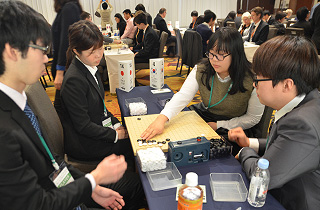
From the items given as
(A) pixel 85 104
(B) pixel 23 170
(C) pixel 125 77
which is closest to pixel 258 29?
(C) pixel 125 77

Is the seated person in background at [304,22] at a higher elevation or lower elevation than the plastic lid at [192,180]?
higher

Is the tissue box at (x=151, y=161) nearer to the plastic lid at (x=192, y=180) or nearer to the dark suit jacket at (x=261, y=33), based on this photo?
the plastic lid at (x=192, y=180)

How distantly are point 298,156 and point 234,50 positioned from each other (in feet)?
2.98

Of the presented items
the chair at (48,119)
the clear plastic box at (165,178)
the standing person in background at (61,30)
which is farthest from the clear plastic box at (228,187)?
the standing person in background at (61,30)

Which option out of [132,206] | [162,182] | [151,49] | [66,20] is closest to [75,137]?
[132,206]

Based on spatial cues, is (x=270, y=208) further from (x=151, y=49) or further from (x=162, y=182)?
(x=151, y=49)

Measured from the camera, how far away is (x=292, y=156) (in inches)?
34.7

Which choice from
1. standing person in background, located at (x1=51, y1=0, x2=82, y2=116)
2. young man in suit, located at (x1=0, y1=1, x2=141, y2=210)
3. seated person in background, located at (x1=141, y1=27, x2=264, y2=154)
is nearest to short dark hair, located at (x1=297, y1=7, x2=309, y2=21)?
seated person in background, located at (x1=141, y1=27, x2=264, y2=154)

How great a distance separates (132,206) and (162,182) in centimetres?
64

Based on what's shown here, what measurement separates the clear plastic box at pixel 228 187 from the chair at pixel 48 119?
2.71 feet

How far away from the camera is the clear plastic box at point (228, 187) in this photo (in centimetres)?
98

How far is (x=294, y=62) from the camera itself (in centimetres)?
93

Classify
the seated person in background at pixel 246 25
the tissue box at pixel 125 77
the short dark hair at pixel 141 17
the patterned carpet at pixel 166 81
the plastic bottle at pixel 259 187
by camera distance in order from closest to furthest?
the plastic bottle at pixel 259 187
the tissue box at pixel 125 77
the patterned carpet at pixel 166 81
the short dark hair at pixel 141 17
the seated person in background at pixel 246 25

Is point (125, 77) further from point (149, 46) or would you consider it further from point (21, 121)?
point (149, 46)
